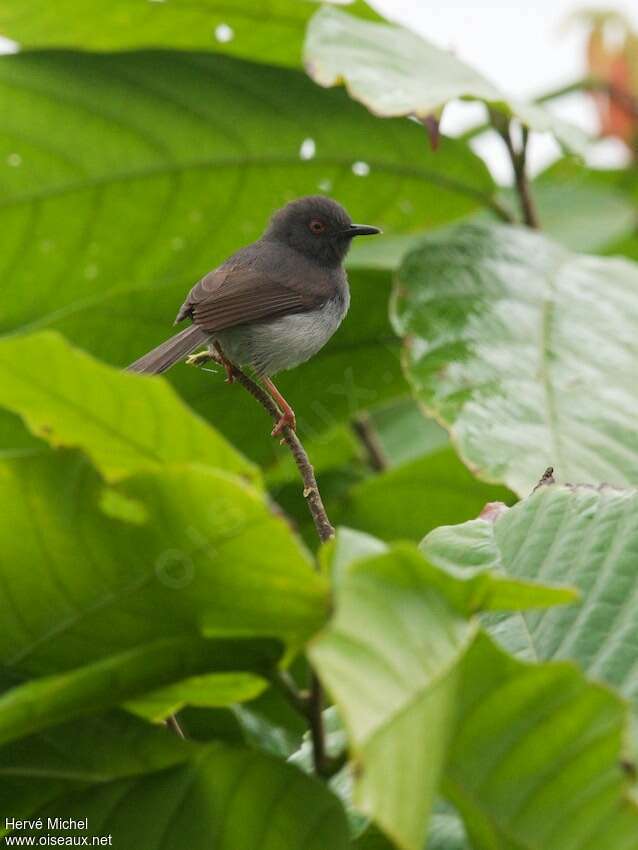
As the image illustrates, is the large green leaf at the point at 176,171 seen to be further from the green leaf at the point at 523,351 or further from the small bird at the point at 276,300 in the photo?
the green leaf at the point at 523,351

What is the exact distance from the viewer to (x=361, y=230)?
10.9 ft

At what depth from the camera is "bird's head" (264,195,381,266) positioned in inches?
134

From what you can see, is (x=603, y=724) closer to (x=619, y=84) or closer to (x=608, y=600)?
(x=608, y=600)

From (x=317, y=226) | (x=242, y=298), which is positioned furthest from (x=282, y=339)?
(x=317, y=226)

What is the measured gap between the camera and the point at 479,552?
5.28ft

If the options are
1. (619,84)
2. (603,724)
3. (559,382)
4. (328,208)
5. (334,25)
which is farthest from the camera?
(619,84)

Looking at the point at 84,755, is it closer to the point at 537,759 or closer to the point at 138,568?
the point at 138,568

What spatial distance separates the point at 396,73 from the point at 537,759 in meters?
1.81

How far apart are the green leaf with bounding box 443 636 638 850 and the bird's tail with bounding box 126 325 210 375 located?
5.07ft

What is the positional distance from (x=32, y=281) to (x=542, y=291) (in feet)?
4.23

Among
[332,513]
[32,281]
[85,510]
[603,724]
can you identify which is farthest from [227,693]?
[32,281]

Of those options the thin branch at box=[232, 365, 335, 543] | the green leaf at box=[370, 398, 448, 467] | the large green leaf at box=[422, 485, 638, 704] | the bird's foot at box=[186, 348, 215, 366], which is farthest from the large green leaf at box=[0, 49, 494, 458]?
the large green leaf at box=[422, 485, 638, 704]

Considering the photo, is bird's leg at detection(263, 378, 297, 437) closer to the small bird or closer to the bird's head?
the small bird

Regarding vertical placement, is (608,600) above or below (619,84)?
below
